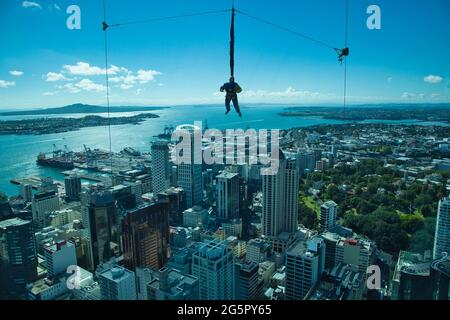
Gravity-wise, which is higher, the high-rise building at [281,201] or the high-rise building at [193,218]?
the high-rise building at [281,201]

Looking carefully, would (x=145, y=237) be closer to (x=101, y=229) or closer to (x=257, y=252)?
(x=101, y=229)

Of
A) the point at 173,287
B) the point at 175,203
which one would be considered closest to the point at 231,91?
the point at 173,287

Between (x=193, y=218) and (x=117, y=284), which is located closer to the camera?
(x=117, y=284)

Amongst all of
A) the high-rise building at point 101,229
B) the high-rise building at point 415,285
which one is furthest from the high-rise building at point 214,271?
the high-rise building at point 101,229

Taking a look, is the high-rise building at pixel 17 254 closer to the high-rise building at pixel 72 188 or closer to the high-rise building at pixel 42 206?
the high-rise building at pixel 42 206

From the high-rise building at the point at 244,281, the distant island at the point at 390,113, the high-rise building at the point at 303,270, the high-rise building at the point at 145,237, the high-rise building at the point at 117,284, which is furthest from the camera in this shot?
the distant island at the point at 390,113

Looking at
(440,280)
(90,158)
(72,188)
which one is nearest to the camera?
(440,280)
